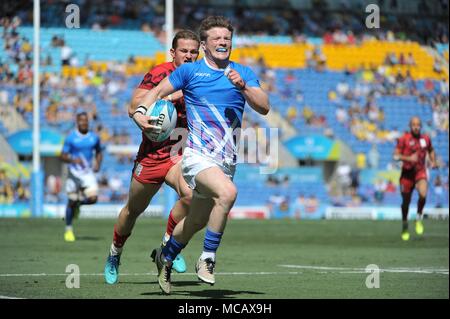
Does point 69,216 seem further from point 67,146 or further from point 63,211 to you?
point 63,211

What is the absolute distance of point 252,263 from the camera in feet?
49.2

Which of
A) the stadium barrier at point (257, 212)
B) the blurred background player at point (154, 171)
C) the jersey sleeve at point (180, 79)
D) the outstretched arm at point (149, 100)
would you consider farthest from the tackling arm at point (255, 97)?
the stadium barrier at point (257, 212)

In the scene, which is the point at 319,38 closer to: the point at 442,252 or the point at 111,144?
the point at 111,144

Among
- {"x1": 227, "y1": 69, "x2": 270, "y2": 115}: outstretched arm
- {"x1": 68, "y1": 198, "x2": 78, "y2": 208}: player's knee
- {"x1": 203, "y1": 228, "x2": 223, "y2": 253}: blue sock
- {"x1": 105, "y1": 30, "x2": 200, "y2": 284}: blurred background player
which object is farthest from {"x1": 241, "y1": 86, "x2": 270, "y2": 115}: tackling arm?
{"x1": 68, "y1": 198, "x2": 78, "y2": 208}: player's knee

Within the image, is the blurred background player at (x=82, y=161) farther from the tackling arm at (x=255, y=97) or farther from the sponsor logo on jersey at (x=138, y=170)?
the tackling arm at (x=255, y=97)

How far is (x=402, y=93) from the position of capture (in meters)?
41.2

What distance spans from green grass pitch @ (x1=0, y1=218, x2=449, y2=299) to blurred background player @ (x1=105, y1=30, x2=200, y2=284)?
1.91 feet

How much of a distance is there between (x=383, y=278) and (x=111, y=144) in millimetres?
24948

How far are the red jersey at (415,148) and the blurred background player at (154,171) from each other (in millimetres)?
12582

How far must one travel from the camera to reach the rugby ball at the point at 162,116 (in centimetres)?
998

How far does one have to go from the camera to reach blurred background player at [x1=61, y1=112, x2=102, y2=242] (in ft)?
69.9

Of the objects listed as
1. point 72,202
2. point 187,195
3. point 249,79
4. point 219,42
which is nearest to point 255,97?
point 249,79

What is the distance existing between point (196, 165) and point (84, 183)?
12.0 meters

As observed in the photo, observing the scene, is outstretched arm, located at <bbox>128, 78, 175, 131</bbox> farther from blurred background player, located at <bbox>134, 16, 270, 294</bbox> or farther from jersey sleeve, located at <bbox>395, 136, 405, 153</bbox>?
jersey sleeve, located at <bbox>395, 136, 405, 153</bbox>
